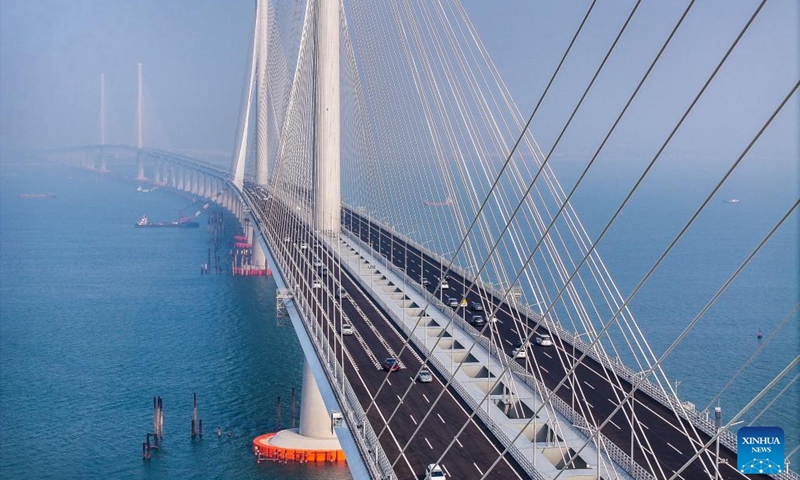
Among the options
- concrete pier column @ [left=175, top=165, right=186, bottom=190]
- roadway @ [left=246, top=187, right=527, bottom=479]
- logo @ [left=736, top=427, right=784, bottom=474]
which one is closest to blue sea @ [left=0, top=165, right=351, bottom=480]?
roadway @ [left=246, top=187, right=527, bottom=479]

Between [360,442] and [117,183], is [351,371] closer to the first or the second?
[360,442]

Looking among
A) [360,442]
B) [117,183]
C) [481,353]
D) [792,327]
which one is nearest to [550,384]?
[481,353]

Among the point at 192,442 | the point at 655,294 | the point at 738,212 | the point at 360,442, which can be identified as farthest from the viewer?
the point at 738,212

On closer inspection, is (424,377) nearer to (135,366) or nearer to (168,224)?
(135,366)

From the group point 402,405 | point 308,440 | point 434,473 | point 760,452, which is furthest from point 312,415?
point 760,452

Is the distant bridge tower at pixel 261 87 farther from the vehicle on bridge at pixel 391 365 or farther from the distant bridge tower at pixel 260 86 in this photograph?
the vehicle on bridge at pixel 391 365

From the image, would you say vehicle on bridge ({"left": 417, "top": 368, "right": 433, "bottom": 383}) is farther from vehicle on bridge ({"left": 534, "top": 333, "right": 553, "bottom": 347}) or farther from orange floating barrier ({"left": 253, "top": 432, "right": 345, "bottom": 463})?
orange floating barrier ({"left": 253, "top": 432, "right": 345, "bottom": 463})
